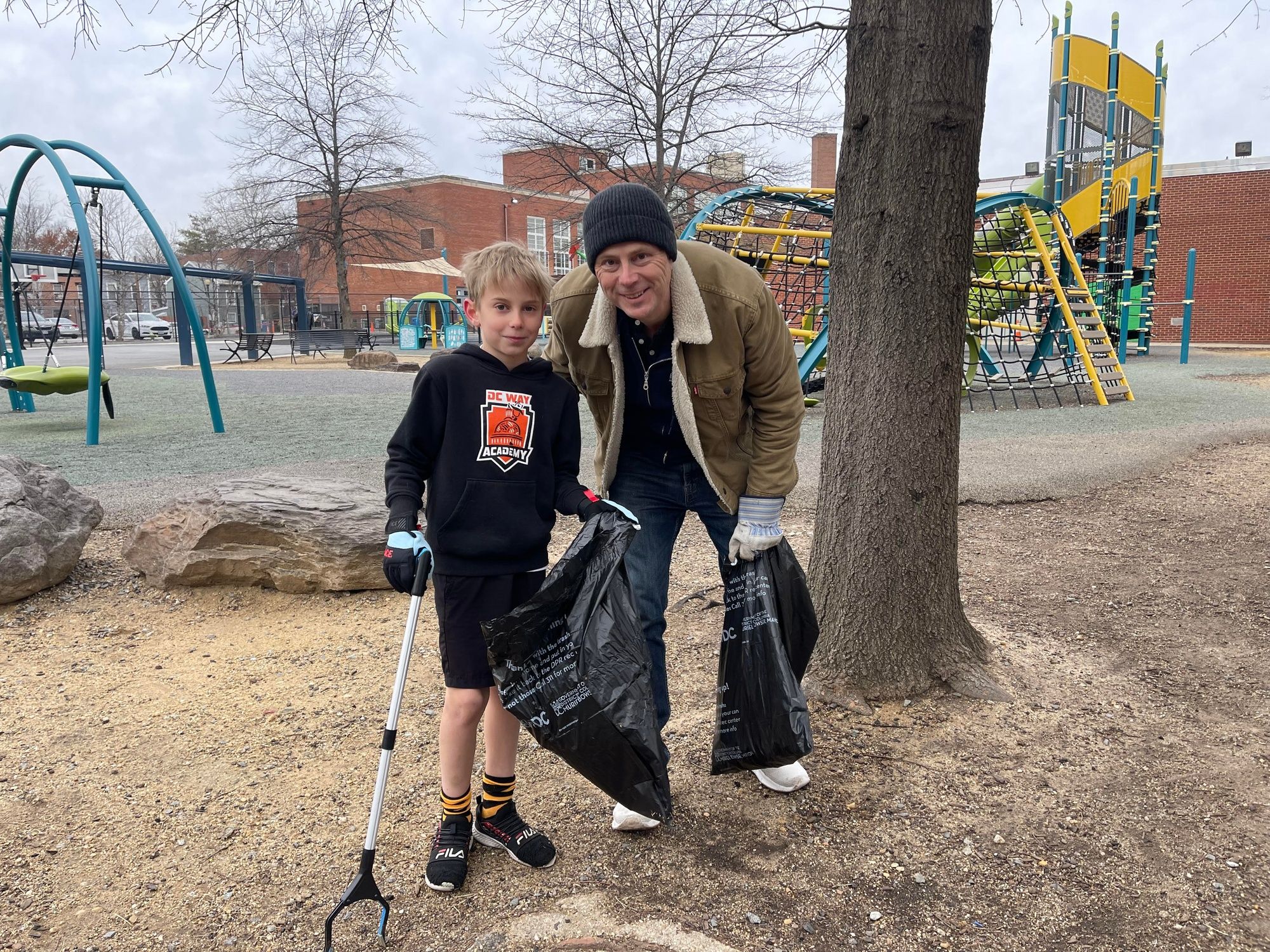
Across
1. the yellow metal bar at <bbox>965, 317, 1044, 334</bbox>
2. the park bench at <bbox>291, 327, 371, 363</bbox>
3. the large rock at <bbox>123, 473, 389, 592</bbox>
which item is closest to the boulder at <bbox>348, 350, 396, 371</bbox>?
the park bench at <bbox>291, 327, 371, 363</bbox>

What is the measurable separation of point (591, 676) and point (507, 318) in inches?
34.1

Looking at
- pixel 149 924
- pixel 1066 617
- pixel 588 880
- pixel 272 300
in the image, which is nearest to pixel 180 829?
pixel 149 924

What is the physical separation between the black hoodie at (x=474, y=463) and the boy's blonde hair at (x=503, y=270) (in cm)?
16

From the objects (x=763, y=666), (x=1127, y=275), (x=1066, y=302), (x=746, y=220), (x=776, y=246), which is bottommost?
(x=763, y=666)

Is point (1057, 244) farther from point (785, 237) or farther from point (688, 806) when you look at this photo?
point (688, 806)

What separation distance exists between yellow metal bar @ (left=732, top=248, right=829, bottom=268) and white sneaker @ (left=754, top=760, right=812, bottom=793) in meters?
8.07

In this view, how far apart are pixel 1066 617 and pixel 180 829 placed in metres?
3.26

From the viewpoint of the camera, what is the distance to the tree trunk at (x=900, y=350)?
2.75 m

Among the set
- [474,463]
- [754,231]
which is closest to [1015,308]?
[754,231]

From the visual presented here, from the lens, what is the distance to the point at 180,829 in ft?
7.92

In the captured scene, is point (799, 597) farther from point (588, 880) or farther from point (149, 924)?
point (149, 924)

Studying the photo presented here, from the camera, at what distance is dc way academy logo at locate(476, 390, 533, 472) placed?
218 centimetres

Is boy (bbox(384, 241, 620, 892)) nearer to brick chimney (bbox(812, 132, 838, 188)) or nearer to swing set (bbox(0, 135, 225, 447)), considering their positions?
swing set (bbox(0, 135, 225, 447))

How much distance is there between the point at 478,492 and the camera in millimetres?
2164
